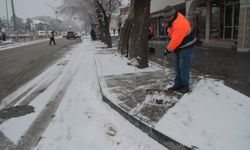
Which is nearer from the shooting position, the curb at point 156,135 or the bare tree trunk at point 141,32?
the curb at point 156,135

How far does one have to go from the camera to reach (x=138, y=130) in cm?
447

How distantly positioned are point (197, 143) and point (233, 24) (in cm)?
1478

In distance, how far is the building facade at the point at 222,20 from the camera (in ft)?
43.7

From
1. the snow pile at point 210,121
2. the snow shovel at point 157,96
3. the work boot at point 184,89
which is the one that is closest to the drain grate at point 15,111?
the snow shovel at point 157,96

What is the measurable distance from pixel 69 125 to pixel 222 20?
625 inches

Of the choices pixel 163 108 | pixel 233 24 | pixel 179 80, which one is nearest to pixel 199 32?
pixel 233 24

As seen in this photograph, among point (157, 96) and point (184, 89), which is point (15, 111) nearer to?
point (157, 96)

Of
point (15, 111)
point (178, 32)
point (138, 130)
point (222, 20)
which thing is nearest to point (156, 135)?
point (138, 130)

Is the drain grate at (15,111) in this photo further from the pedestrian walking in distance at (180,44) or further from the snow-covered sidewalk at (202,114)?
the pedestrian walking in distance at (180,44)

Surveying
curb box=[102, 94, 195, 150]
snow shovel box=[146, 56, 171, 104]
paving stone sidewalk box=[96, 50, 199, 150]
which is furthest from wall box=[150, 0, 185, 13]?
curb box=[102, 94, 195, 150]

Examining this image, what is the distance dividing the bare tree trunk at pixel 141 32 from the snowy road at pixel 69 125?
8.78 feet

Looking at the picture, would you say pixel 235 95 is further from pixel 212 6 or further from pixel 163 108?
pixel 212 6

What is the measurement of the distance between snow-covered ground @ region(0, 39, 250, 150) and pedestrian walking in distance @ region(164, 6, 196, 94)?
1.31 feet

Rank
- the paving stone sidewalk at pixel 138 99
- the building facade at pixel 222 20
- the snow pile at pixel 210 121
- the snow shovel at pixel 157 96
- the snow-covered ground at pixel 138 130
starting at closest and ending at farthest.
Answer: the snow pile at pixel 210 121
the snow-covered ground at pixel 138 130
the paving stone sidewalk at pixel 138 99
the snow shovel at pixel 157 96
the building facade at pixel 222 20
